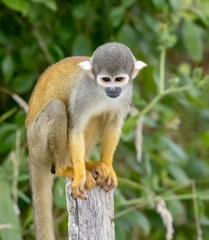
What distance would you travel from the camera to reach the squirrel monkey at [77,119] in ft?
14.1

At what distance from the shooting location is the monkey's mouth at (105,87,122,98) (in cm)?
427

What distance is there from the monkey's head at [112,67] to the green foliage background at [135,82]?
138 cm

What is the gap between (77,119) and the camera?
4.49 metres

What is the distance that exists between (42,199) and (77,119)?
23.1 inches

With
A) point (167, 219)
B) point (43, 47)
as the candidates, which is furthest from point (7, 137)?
point (167, 219)

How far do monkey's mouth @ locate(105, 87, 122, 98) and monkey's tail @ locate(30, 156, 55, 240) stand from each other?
0.73 m

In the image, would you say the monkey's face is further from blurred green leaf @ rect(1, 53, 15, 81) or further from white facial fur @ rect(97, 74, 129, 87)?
blurred green leaf @ rect(1, 53, 15, 81)

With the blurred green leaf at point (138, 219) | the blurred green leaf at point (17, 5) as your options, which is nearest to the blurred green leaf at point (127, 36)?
the blurred green leaf at point (17, 5)

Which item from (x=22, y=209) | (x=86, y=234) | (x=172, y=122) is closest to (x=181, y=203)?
(x=172, y=122)

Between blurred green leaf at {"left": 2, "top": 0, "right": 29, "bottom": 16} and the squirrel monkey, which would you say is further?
blurred green leaf at {"left": 2, "top": 0, "right": 29, "bottom": 16}

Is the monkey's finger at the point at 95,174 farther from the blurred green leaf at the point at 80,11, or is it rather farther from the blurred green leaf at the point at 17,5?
the blurred green leaf at the point at 80,11

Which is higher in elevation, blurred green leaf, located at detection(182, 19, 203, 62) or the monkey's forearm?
blurred green leaf, located at detection(182, 19, 203, 62)

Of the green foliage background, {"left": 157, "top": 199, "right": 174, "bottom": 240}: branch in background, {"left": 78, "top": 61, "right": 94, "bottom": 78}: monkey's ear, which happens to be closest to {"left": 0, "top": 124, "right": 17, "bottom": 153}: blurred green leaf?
the green foliage background

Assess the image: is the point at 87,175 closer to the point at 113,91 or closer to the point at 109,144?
the point at 109,144
